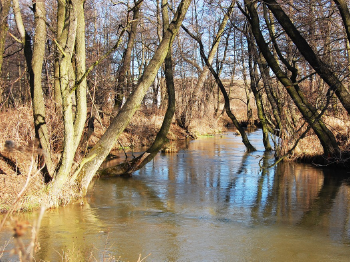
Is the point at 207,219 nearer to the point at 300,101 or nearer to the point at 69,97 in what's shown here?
the point at 69,97

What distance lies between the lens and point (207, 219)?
7922 millimetres

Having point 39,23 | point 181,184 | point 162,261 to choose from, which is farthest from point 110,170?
point 162,261

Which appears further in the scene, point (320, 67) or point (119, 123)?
point (320, 67)

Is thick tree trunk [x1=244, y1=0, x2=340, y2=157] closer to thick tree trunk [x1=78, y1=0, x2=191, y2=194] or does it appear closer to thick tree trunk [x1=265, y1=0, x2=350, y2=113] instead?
thick tree trunk [x1=265, y1=0, x2=350, y2=113]

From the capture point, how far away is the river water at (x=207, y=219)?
240 inches

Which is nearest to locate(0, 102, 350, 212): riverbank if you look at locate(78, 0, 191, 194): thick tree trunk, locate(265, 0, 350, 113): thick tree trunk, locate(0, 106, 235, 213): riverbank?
locate(0, 106, 235, 213): riverbank

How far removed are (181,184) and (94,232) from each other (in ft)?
15.8

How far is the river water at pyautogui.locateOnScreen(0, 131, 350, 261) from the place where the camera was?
609cm

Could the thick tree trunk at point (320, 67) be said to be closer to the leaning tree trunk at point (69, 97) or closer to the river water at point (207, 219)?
the river water at point (207, 219)

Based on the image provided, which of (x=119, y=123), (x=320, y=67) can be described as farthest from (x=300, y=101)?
(x=119, y=123)

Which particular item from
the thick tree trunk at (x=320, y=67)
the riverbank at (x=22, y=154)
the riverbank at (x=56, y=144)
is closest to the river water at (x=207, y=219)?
the riverbank at (x=22, y=154)

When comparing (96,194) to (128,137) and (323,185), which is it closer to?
(323,185)

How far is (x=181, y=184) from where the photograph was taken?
454 inches

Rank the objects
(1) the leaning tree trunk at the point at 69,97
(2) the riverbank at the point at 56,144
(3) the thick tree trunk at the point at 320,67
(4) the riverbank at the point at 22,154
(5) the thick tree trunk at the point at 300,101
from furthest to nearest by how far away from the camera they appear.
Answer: (5) the thick tree trunk at the point at 300,101 < (3) the thick tree trunk at the point at 320,67 < (1) the leaning tree trunk at the point at 69,97 < (2) the riverbank at the point at 56,144 < (4) the riverbank at the point at 22,154
